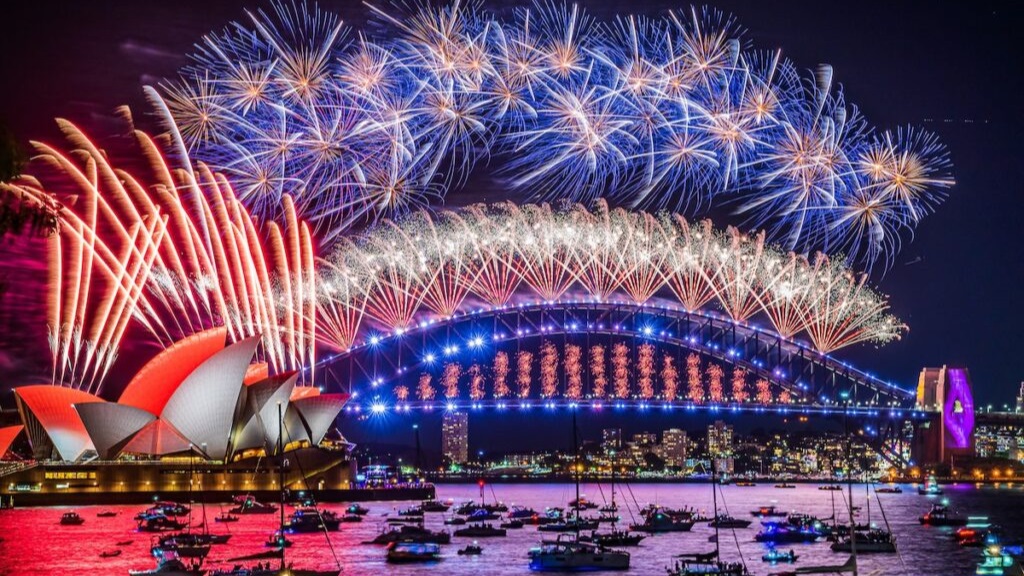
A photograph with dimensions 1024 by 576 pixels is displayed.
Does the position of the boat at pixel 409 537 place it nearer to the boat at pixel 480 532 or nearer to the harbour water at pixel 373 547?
the harbour water at pixel 373 547

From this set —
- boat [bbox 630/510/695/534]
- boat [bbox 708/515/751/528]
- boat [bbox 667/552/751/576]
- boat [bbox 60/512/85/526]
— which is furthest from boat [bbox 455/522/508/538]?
boat [bbox 60/512/85/526]

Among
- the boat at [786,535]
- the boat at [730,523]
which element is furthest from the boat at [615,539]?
the boat at [730,523]

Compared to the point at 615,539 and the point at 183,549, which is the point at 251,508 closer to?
the point at 183,549

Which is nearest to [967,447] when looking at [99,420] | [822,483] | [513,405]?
[822,483]

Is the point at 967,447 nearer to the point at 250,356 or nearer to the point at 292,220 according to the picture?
the point at 250,356

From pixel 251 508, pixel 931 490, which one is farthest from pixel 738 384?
pixel 251 508
